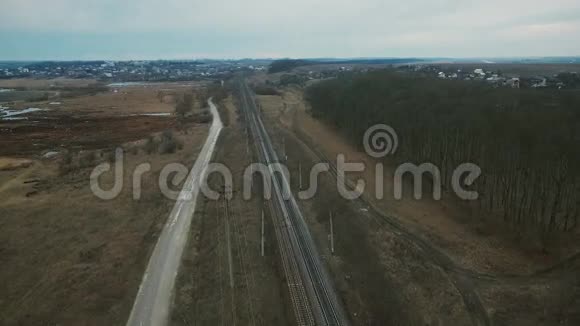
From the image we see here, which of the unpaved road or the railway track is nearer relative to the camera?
the railway track

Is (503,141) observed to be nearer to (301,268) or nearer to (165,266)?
(301,268)

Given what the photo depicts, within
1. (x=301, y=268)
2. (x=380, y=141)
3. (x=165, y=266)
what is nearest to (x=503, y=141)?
(x=301, y=268)

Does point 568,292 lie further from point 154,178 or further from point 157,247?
point 154,178

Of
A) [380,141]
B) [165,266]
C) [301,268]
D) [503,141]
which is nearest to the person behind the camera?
[301,268]

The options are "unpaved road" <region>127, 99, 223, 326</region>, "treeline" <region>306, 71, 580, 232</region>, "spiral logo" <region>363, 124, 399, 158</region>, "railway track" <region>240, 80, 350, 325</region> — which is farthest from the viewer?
"spiral logo" <region>363, 124, 399, 158</region>

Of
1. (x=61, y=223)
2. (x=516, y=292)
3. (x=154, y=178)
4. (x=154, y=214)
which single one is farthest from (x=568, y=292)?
(x=154, y=178)

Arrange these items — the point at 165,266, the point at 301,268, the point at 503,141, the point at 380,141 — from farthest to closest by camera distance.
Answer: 1. the point at 380,141
2. the point at 503,141
3. the point at 165,266
4. the point at 301,268

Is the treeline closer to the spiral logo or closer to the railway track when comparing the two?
the spiral logo

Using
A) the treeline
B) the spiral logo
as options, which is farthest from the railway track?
the treeline
